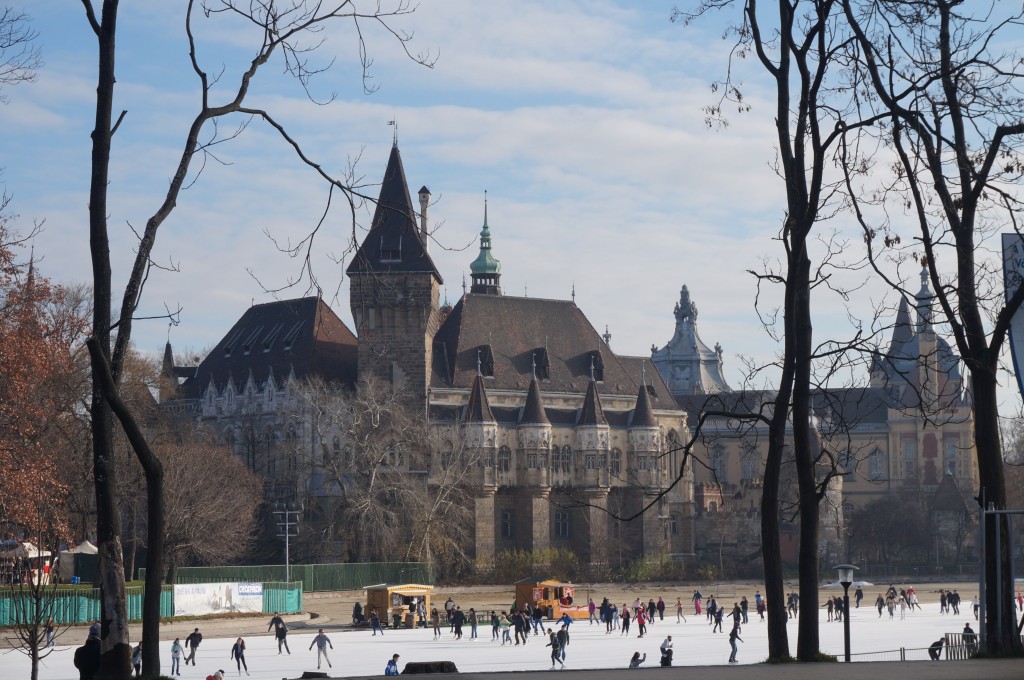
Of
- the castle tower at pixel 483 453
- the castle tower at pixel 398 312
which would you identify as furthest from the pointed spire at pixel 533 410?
the castle tower at pixel 398 312

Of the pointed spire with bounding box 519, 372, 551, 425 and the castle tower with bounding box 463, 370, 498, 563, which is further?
the pointed spire with bounding box 519, 372, 551, 425

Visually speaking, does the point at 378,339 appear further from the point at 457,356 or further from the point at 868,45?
the point at 868,45

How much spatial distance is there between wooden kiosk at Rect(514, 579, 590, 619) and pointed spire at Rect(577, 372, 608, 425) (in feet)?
119

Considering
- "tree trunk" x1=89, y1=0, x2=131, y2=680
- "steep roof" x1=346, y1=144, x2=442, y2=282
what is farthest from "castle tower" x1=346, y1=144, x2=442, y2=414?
"tree trunk" x1=89, y1=0, x2=131, y2=680

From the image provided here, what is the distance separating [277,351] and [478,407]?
14.8 m

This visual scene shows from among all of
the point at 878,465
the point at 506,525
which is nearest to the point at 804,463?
the point at 506,525

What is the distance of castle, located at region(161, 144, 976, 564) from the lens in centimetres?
9431

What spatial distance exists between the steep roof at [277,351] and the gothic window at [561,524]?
640 inches

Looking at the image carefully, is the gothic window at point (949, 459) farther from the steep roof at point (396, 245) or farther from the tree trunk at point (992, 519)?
the tree trunk at point (992, 519)

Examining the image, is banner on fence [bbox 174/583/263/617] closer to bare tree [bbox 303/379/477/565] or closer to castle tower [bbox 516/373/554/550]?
bare tree [bbox 303/379/477/565]

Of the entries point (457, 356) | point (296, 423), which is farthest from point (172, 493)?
point (457, 356)

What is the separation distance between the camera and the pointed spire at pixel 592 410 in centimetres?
10256

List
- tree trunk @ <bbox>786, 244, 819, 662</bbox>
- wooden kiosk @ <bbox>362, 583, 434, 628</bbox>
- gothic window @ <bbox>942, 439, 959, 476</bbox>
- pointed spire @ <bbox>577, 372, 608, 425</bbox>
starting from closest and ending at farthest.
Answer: tree trunk @ <bbox>786, 244, 819, 662</bbox>, wooden kiosk @ <bbox>362, 583, 434, 628</bbox>, pointed spire @ <bbox>577, 372, 608, 425</bbox>, gothic window @ <bbox>942, 439, 959, 476</bbox>

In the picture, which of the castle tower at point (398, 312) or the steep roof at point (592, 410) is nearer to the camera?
the castle tower at point (398, 312)
